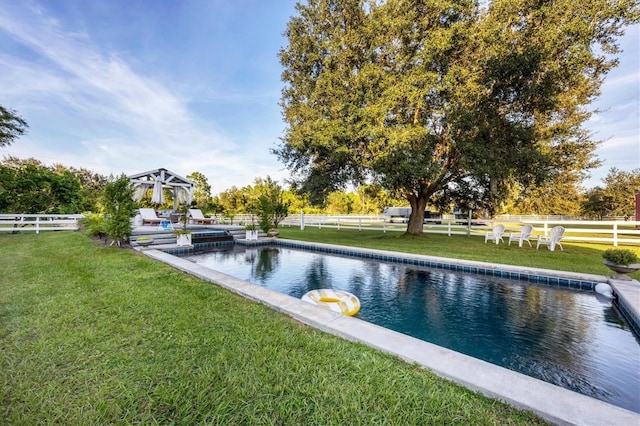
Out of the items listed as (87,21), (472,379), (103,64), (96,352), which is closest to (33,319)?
(96,352)

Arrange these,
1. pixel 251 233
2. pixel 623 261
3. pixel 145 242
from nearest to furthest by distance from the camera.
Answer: pixel 623 261, pixel 145 242, pixel 251 233

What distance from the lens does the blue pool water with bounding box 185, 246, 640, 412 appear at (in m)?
2.97

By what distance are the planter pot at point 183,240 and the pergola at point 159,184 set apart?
5.41 m

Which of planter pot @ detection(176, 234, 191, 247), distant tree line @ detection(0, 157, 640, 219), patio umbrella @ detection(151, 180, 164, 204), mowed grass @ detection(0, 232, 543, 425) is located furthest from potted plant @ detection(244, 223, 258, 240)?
mowed grass @ detection(0, 232, 543, 425)

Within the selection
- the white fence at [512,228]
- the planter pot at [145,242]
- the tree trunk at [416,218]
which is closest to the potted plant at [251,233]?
the planter pot at [145,242]

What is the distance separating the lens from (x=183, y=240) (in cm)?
1066

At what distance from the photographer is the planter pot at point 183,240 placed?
34.7 feet

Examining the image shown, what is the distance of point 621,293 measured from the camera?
4719mm

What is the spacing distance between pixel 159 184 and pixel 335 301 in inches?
555

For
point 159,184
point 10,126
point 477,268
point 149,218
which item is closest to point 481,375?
point 477,268

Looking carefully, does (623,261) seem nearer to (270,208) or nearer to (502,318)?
(502,318)

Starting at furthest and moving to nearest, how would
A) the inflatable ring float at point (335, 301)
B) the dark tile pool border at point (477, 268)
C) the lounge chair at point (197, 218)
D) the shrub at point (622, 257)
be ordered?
the lounge chair at point (197, 218) < the dark tile pool border at point (477, 268) < the shrub at point (622, 257) < the inflatable ring float at point (335, 301)

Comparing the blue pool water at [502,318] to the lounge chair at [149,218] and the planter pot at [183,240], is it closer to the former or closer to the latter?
the planter pot at [183,240]

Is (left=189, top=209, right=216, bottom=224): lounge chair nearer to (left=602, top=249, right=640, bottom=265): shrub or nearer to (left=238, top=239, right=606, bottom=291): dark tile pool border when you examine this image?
(left=238, top=239, right=606, bottom=291): dark tile pool border
